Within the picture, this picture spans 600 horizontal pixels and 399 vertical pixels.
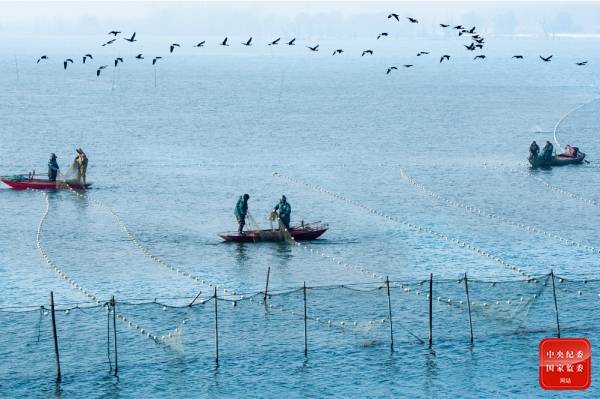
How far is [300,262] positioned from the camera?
6906 cm

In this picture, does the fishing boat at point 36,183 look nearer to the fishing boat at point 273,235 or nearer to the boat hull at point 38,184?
the boat hull at point 38,184

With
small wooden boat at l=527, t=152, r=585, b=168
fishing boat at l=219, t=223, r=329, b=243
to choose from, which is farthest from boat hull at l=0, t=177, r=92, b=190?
small wooden boat at l=527, t=152, r=585, b=168

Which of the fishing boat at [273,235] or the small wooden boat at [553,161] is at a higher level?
the small wooden boat at [553,161]

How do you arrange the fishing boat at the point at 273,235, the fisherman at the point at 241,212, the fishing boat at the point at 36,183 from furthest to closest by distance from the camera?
the fishing boat at the point at 36,183
the fishing boat at the point at 273,235
the fisherman at the point at 241,212

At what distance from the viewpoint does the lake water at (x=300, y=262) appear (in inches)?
1902

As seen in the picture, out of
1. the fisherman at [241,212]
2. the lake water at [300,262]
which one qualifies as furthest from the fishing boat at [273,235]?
the lake water at [300,262]

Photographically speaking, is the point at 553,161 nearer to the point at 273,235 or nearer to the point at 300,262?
the point at 273,235

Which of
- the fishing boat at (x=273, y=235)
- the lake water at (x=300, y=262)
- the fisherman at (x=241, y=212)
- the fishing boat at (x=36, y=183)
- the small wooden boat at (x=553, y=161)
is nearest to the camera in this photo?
the lake water at (x=300, y=262)

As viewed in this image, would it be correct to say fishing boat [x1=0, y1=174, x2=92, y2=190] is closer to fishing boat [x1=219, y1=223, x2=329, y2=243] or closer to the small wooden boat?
fishing boat [x1=219, y1=223, x2=329, y2=243]

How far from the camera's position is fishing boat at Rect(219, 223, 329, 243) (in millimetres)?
73375

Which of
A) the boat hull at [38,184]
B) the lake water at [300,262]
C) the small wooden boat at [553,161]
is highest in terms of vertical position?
the small wooden boat at [553,161]

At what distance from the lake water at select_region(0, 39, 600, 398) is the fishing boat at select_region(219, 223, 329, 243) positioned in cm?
70

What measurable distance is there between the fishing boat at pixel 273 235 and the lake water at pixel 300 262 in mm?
703

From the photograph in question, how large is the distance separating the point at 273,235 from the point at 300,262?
17.2 feet
